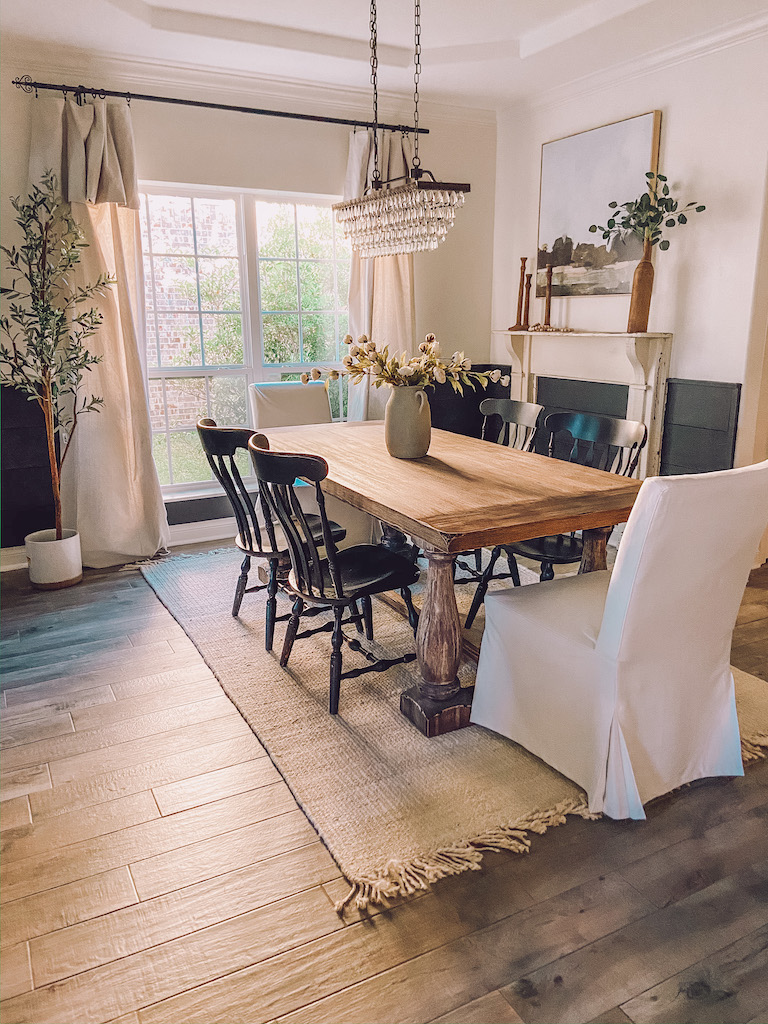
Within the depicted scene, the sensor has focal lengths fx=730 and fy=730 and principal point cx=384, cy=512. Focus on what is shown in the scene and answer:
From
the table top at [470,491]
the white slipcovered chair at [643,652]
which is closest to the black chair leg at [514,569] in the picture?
the table top at [470,491]

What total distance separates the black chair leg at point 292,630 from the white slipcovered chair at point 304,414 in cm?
91

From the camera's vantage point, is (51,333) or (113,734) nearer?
(113,734)

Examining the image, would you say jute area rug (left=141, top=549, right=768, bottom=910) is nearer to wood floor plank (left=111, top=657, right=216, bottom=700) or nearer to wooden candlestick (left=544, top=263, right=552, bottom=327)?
wood floor plank (left=111, top=657, right=216, bottom=700)

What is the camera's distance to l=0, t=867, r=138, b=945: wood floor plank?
1673 mm

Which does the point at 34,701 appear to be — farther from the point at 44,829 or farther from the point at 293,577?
the point at 293,577

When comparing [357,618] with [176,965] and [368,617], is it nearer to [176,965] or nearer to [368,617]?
[368,617]

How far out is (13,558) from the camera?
4.09 m

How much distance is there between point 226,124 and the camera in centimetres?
420

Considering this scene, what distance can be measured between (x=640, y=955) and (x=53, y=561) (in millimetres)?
3243

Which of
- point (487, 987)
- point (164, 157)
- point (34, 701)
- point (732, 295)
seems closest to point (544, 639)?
point (487, 987)

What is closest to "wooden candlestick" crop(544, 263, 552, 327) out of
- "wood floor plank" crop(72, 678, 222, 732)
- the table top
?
the table top

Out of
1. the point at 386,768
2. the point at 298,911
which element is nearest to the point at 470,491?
the point at 386,768

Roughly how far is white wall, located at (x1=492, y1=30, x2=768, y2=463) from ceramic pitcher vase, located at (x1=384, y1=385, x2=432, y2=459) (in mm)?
1729

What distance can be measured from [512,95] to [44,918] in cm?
487
